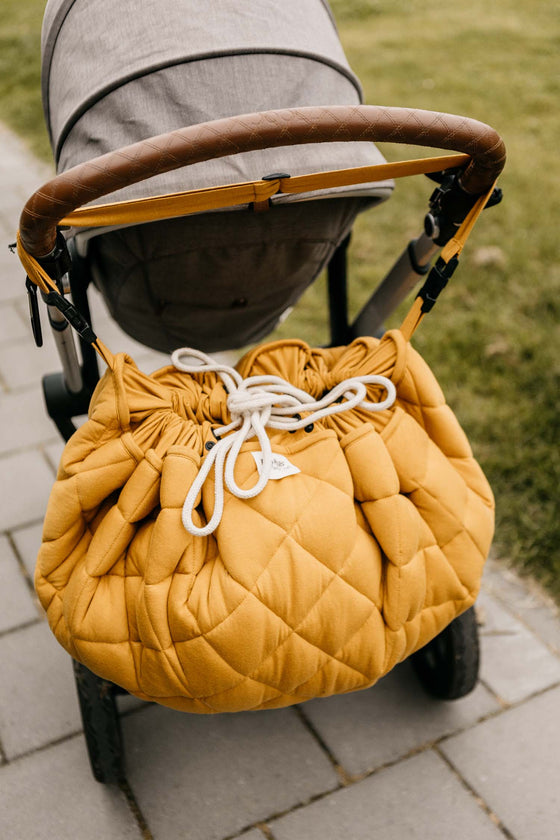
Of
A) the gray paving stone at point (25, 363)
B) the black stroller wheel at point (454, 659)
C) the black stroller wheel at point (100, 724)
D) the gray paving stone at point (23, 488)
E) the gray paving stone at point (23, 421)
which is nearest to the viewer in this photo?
the black stroller wheel at point (100, 724)

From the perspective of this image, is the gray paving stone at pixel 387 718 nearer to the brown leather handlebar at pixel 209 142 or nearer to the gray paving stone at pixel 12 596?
the gray paving stone at pixel 12 596

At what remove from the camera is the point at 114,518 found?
4.14ft

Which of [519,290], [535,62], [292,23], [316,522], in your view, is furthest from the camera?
[535,62]

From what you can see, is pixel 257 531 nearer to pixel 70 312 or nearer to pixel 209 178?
pixel 70 312

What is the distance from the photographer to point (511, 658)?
191 cm

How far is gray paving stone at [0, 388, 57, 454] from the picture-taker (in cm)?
257

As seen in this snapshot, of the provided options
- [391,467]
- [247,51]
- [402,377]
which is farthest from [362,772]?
[247,51]

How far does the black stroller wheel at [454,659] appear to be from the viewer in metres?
1.63

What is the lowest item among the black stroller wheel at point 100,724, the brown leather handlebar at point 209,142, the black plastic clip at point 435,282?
the black stroller wheel at point 100,724

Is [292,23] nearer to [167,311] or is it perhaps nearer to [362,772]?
[167,311]

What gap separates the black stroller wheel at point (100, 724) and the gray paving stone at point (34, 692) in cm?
21

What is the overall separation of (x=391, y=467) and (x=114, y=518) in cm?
47

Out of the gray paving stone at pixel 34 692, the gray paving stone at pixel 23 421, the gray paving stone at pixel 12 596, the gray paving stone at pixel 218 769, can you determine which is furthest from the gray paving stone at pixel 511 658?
the gray paving stone at pixel 23 421

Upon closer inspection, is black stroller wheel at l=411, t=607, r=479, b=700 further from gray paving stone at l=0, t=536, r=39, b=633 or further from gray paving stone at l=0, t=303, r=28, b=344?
gray paving stone at l=0, t=303, r=28, b=344
